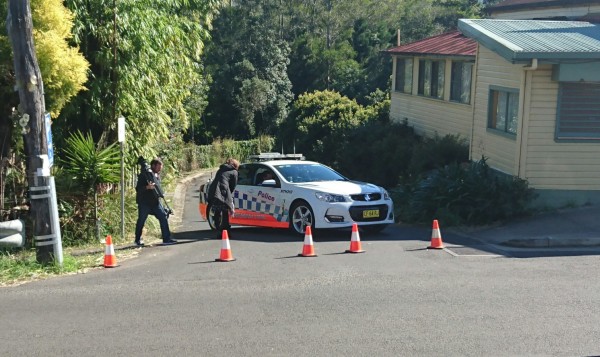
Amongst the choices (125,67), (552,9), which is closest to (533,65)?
(125,67)

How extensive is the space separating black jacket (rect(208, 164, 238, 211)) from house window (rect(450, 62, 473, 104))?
34.8 ft

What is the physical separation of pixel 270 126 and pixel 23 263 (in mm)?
48499

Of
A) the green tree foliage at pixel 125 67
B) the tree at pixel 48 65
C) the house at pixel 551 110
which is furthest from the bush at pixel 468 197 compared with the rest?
the tree at pixel 48 65

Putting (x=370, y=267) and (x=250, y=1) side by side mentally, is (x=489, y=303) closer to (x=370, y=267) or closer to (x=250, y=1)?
(x=370, y=267)

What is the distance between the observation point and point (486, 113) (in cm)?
1995

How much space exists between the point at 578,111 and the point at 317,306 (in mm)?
10071

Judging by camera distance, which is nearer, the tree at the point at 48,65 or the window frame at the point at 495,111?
the tree at the point at 48,65

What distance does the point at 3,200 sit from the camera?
46.9 ft

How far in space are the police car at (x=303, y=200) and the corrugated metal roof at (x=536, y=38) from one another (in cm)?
427

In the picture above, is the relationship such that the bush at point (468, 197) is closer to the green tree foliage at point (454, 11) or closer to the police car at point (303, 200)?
the police car at point (303, 200)

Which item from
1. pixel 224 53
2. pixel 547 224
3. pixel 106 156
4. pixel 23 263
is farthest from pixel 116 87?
pixel 224 53

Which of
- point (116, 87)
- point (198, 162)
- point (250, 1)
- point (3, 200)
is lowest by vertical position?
point (198, 162)

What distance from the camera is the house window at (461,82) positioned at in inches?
954

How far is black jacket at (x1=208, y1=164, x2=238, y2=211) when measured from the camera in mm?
Result: 15312
